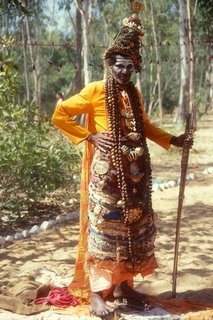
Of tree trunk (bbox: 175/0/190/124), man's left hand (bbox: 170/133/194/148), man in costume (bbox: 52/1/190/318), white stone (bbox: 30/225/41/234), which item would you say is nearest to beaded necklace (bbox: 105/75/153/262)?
man in costume (bbox: 52/1/190/318)

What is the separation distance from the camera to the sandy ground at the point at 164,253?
13.8ft

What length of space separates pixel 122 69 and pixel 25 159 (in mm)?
3067

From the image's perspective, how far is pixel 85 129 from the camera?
11.5ft

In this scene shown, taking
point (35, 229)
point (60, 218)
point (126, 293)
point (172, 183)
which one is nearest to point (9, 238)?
point (35, 229)

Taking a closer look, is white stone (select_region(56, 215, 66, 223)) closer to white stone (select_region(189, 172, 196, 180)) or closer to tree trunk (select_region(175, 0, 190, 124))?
white stone (select_region(189, 172, 196, 180))

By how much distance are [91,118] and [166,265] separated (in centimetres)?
191

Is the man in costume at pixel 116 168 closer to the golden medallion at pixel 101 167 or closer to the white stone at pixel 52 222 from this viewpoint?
the golden medallion at pixel 101 167

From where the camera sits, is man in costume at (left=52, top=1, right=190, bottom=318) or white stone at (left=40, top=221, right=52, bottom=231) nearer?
man in costume at (left=52, top=1, right=190, bottom=318)

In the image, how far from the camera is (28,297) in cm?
380

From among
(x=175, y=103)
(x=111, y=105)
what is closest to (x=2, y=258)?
(x=111, y=105)

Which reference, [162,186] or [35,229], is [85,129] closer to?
[35,229]

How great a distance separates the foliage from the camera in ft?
19.9

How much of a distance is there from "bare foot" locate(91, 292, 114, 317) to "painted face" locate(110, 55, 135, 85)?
1.61 meters

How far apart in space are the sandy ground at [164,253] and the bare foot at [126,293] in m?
0.38
